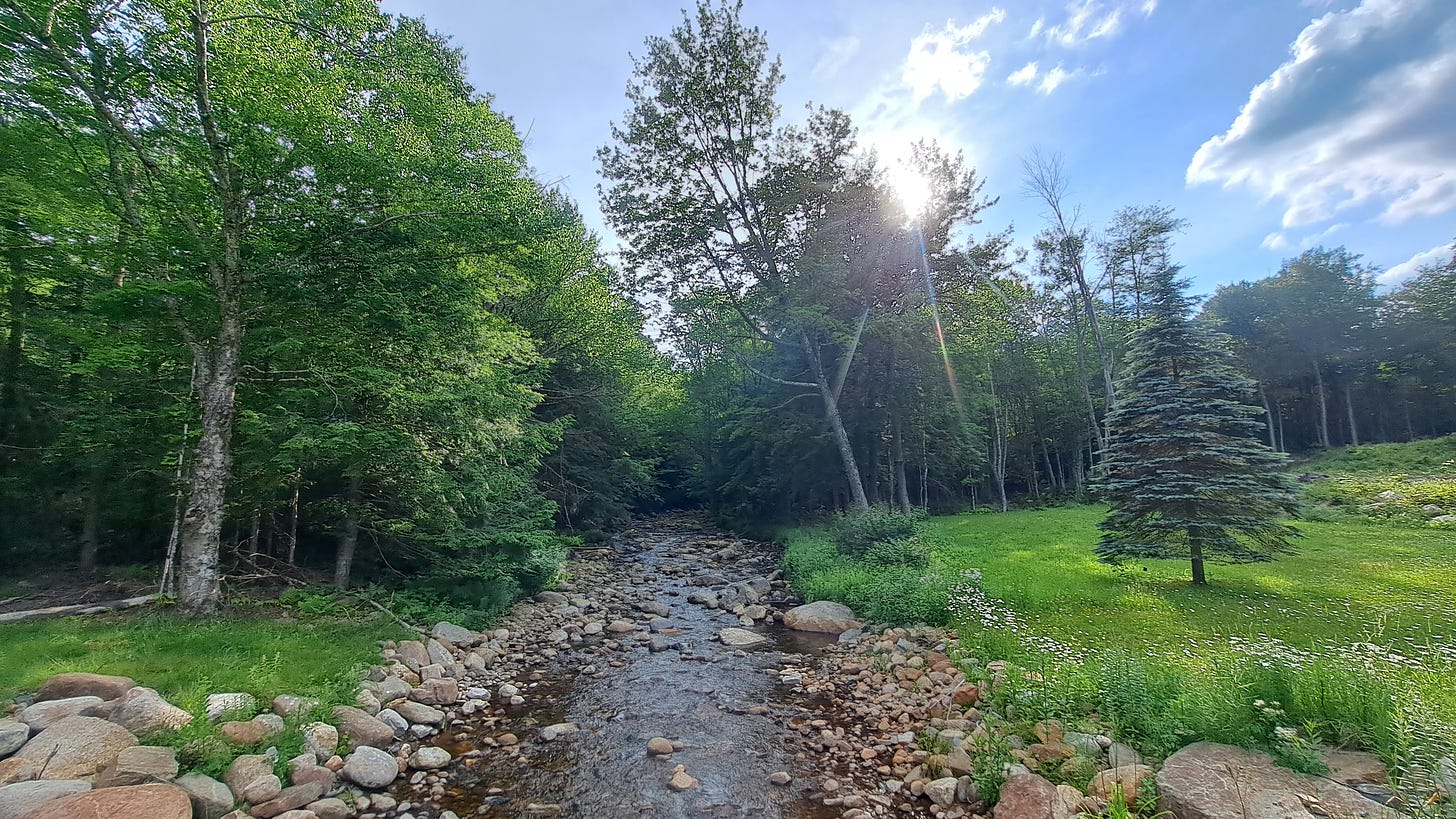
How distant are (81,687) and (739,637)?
881 cm

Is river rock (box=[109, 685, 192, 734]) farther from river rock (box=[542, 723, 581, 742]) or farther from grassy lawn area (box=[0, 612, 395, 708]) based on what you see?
river rock (box=[542, 723, 581, 742])

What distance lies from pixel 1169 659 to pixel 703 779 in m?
5.34

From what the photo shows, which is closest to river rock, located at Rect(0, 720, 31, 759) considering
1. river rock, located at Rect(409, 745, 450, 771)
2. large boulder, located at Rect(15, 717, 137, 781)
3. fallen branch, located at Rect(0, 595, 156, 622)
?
large boulder, located at Rect(15, 717, 137, 781)

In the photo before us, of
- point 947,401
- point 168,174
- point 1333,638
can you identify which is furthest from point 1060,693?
point 947,401

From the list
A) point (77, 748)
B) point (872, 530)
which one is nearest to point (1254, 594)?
point (872, 530)

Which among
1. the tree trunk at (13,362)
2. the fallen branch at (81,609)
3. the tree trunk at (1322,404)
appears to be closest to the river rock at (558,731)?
the fallen branch at (81,609)

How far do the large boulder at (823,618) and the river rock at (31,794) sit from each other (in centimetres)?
1007

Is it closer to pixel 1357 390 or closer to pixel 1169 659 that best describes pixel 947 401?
pixel 1169 659

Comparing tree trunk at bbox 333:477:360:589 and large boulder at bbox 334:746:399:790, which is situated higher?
tree trunk at bbox 333:477:360:589

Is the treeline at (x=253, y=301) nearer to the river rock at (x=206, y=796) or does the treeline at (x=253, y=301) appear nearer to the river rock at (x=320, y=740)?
the river rock at (x=320, y=740)

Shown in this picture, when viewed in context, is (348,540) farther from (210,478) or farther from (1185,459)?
(1185,459)

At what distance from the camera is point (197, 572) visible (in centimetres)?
849

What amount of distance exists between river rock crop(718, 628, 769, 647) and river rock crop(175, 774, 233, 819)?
7.60m

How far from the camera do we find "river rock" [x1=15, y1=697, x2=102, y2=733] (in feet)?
16.1
